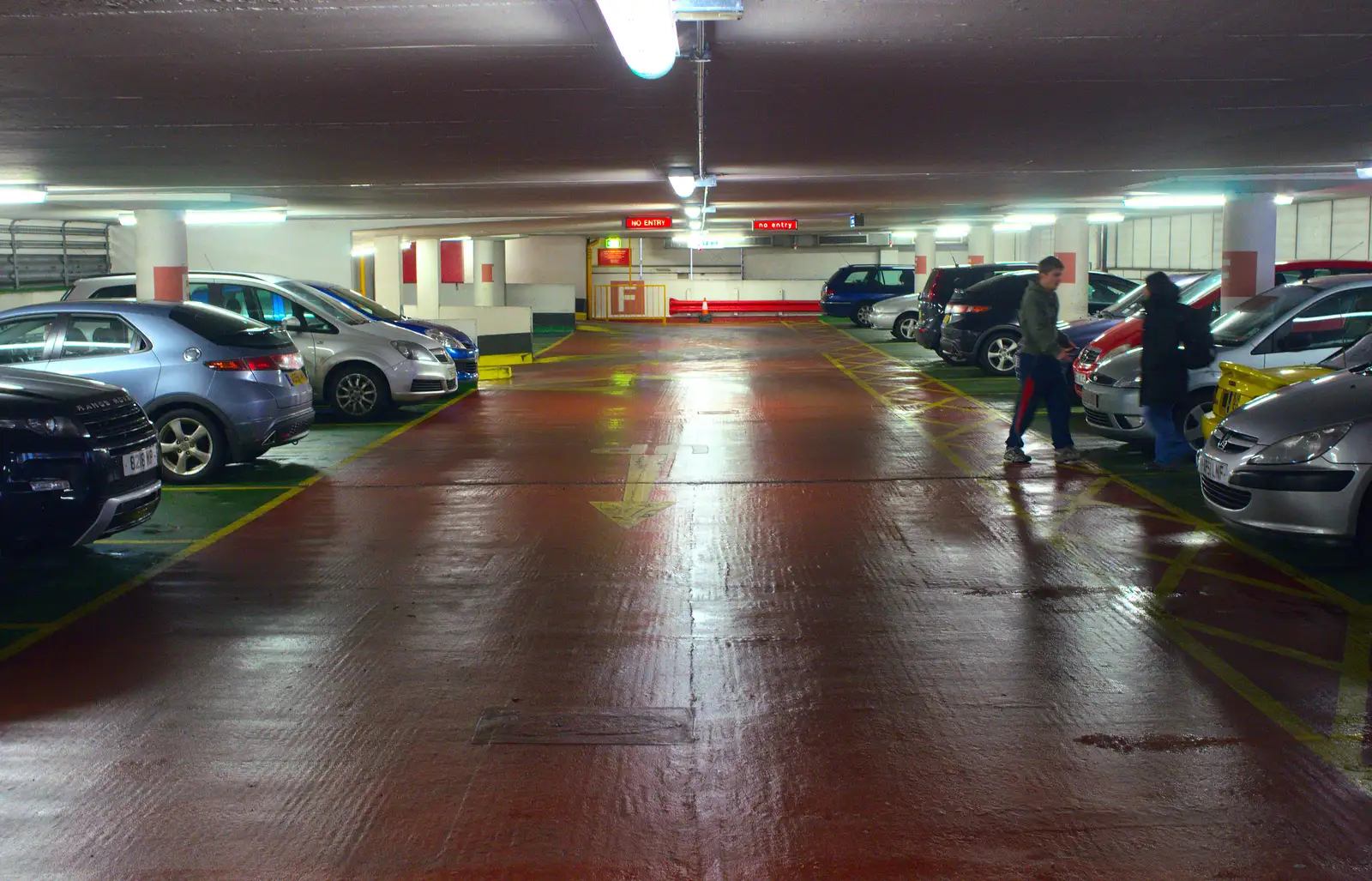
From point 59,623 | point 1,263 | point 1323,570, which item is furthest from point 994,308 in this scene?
point 1,263

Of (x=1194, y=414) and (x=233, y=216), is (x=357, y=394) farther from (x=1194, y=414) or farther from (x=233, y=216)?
(x=1194, y=414)

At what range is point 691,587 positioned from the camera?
7.14 meters

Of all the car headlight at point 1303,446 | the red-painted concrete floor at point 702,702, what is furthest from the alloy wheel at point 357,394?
the car headlight at point 1303,446

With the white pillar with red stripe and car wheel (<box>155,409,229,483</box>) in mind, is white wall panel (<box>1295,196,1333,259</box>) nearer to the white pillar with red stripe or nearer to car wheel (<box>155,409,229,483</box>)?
the white pillar with red stripe

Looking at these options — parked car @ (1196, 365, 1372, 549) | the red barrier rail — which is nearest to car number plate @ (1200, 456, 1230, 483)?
parked car @ (1196, 365, 1372, 549)

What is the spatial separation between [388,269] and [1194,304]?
20.0m

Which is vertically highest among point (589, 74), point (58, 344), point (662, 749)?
point (589, 74)

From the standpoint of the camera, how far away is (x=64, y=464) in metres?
6.95

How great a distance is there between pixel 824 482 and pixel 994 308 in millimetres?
10358

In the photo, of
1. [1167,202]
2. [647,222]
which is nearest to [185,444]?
[1167,202]

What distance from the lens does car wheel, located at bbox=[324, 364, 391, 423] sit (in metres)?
14.8

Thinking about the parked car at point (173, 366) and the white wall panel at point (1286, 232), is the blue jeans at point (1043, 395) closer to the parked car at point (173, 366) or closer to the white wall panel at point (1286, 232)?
the parked car at point (173, 366)

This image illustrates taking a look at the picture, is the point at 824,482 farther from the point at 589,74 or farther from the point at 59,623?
the point at 59,623

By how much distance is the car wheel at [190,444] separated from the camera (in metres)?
10.4
